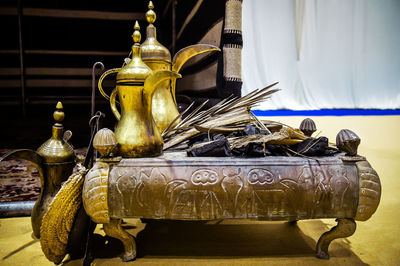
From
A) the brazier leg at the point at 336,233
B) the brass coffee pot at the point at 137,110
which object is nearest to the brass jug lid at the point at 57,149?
the brass coffee pot at the point at 137,110

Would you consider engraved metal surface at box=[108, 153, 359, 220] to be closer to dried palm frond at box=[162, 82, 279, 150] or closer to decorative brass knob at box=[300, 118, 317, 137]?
dried palm frond at box=[162, 82, 279, 150]

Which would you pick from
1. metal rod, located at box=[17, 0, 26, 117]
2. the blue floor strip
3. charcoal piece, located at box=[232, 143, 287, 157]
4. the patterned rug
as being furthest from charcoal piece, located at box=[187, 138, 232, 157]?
metal rod, located at box=[17, 0, 26, 117]

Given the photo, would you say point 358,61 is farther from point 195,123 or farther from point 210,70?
point 195,123

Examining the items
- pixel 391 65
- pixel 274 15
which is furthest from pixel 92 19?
pixel 391 65

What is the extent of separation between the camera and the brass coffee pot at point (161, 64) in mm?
1235

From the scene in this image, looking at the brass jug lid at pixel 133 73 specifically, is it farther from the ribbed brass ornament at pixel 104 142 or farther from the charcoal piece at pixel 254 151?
the charcoal piece at pixel 254 151

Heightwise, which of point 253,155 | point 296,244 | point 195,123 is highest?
point 195,123

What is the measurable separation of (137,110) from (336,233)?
0.80m

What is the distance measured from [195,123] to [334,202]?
0.63 m

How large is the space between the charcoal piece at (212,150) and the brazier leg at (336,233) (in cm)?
44

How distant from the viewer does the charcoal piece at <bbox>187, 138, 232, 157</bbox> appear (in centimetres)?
98

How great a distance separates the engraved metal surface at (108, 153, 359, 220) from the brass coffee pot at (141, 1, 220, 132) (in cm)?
37

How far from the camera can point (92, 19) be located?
193 inches

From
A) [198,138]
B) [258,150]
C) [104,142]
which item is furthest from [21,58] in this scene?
[258,150]
